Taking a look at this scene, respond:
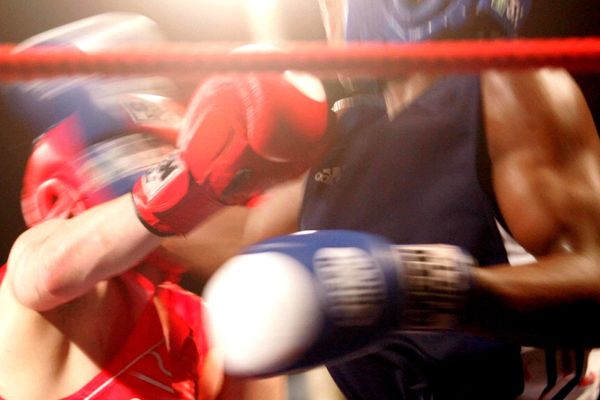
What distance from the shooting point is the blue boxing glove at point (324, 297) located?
0.56 metres

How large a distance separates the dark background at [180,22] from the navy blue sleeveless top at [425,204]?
0.18m

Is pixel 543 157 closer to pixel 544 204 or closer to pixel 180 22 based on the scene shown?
pixel 544 204

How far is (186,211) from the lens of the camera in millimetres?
694

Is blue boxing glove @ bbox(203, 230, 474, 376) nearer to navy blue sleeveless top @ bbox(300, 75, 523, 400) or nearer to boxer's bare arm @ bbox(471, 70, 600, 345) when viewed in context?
boxer's bare arm @ bbox(471, 70, 600, 345)

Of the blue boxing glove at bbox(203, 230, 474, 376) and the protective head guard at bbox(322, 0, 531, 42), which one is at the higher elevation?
the protective head guard at bbox(322, 0, 531, 42)

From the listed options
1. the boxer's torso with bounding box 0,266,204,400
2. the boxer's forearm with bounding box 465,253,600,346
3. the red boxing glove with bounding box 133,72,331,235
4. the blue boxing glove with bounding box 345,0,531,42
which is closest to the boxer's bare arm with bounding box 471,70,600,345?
the boxer's forearm with bounding box 465,253,600,346

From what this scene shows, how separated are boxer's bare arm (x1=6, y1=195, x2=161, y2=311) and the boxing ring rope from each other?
249mm

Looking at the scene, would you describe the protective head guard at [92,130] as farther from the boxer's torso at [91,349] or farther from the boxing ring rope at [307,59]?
the boxing ring rope at [307,59]

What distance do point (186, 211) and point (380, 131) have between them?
340mm

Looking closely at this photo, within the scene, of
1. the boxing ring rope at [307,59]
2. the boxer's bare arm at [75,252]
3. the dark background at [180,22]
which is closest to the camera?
the boxing ring rope at [307,59]

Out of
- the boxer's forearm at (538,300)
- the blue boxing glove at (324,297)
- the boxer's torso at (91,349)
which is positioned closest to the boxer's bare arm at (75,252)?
the boxer's torso at (91,349)

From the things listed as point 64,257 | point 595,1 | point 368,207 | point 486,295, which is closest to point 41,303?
point 64,257

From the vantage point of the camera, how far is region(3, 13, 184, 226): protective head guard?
947 mm

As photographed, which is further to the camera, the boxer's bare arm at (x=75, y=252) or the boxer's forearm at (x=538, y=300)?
the boxer's bare arm at (x=75, y=252)
